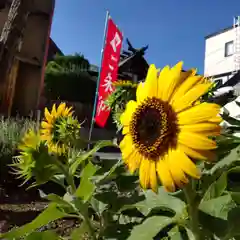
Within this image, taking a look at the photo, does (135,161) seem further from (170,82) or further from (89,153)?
(89,153)

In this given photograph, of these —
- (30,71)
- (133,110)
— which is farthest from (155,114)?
(30,71)

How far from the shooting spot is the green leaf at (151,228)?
1.72 ft

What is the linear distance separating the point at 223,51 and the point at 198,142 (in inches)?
839

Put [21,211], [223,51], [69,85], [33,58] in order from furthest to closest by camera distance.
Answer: [223,51] → [69,85] → [33,58] → [21,211]

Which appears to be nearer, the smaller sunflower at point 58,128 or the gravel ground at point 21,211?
the smaller sunflower at point 58,128

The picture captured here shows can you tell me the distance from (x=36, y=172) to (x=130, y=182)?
170 millimetres

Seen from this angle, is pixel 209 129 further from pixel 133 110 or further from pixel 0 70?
pixel 0 70

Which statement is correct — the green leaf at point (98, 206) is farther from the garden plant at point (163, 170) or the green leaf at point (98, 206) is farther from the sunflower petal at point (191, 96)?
the sunflower petal at point (191, 96)

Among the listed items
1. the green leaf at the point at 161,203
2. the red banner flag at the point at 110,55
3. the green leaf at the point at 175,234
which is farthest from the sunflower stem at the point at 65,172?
the red banner flag at the point at 110,55

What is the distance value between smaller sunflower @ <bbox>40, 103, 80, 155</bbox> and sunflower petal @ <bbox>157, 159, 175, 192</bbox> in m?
0.36

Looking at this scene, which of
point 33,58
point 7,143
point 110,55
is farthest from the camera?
point 33,58

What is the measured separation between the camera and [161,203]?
24.7 inches

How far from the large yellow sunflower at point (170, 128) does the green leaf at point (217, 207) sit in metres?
0.10

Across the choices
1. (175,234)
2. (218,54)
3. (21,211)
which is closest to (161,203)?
(175,234)
